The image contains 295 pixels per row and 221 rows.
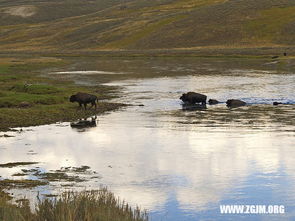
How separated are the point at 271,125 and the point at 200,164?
10660 millimetres

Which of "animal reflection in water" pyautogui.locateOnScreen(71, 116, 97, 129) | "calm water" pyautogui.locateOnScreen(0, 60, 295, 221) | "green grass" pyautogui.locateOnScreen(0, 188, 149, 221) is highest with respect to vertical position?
"green grass" pyautogui.locateOnScreen(0, 188, 149, 221)

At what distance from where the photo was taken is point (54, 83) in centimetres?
5941

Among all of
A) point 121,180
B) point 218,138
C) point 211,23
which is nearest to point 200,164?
point 121,180

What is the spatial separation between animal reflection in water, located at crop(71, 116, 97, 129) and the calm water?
47 centimetres

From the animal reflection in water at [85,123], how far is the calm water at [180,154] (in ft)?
1.55

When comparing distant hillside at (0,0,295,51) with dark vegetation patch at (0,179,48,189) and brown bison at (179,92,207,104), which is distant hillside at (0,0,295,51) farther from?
dark vegetation patch at (0,179,48,189)

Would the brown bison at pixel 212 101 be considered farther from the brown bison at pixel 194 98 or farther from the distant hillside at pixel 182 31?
the distant hillside at pixel 182 31

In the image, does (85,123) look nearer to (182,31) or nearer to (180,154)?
(180,154)

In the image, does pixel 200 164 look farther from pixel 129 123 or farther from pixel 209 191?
pixel 129 123

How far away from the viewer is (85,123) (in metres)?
34.4

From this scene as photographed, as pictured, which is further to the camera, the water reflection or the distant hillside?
the distant hillside

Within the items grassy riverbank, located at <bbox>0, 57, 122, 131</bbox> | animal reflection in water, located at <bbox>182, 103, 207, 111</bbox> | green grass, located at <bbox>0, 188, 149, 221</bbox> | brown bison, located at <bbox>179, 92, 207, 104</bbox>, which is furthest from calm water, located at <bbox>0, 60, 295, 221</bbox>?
green grass, located at <bbox>0, 188, 149, 221</bbox>

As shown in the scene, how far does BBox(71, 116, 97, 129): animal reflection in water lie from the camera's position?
3331 cm

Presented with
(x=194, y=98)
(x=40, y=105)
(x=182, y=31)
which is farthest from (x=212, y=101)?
(x=182, y=31)
